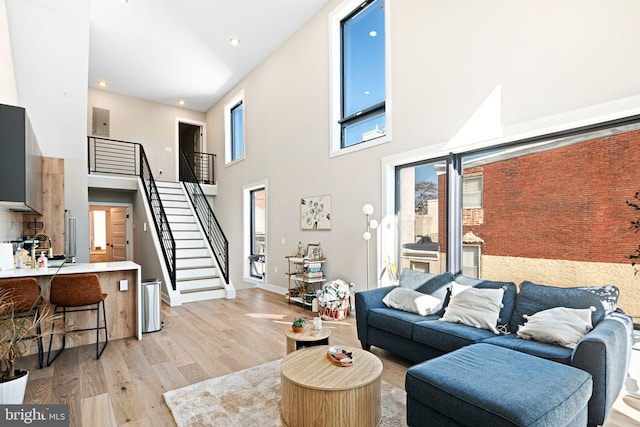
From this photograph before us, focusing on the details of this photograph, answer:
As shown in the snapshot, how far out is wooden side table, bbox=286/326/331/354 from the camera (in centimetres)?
296

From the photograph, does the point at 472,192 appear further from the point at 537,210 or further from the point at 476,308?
the point at 476,308

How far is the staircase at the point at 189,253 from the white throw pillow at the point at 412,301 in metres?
4.00

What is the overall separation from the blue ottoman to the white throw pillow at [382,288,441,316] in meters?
1.12

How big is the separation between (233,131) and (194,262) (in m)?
4.23

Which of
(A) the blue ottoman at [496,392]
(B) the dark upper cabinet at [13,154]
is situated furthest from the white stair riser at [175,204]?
(A) the blue ottoman at [496,392]

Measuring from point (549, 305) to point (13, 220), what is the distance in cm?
640

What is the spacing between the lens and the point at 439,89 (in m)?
4.08

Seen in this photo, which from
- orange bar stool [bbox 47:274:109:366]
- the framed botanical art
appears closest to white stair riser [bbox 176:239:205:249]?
the framed botanical art

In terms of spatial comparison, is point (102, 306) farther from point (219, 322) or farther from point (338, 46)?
point (338, 46)

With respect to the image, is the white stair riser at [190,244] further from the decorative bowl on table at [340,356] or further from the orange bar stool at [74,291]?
the decorative bowl on table at [340,356]

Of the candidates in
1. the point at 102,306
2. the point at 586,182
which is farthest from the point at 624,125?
the point at 102,306

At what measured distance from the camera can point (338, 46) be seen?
19.0ft

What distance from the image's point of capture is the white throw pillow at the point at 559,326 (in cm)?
249

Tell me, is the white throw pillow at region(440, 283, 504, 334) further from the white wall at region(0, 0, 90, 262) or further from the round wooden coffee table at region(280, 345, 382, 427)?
the white wall at region(0, 0, 90, 262)
